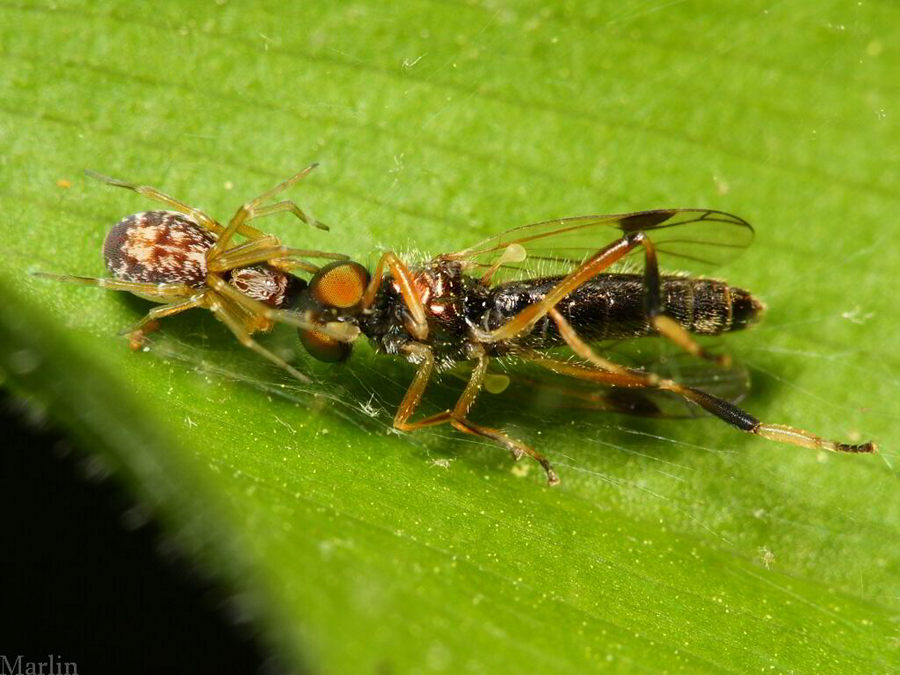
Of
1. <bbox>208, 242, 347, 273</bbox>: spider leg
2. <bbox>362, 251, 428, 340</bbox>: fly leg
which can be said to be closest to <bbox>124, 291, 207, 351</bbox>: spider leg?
<bbox>208, 242, 347, 273</bbox>: spider leg

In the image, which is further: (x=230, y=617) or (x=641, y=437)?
(x=641, y=437)

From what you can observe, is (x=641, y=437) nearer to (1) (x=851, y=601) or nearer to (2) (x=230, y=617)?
(1) (x=851, y=601)

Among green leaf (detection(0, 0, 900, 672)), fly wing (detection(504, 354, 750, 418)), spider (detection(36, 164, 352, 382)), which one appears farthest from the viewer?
fly wing (detection(504, 354, 750, 418))

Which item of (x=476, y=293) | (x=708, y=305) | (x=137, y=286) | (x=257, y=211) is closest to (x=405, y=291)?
(x=476, y=293)

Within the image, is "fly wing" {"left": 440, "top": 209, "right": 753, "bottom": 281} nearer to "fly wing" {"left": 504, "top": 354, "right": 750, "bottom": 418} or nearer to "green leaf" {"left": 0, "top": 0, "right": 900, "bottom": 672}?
"green leaf" {"left": 0, "top": 0, "right": 900, "bottom": 672}

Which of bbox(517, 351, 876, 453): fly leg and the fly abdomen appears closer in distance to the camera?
bbox(517, 351, 876, 453): fly leg

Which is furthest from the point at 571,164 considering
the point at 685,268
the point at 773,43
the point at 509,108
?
the point at 773,43
